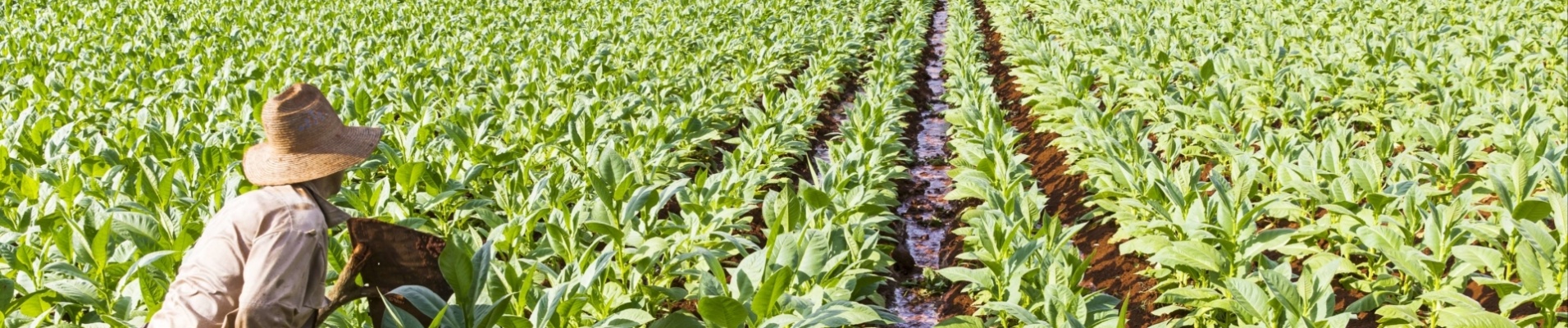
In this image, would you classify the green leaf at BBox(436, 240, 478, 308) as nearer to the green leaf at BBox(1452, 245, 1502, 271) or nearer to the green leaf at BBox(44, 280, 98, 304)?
Answer: the green leaf at BBox(44, 280, 98, 304)

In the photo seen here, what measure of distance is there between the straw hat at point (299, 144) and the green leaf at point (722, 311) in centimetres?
100

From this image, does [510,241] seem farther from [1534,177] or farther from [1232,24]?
[1232,24]

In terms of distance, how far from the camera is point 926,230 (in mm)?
7059

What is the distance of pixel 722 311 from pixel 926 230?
12.8 ft

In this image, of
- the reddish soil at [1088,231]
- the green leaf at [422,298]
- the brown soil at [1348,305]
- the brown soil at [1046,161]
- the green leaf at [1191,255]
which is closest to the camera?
the green leaf at [422,298]

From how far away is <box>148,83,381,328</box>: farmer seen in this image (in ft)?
8.25

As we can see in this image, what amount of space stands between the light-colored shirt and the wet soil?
3009 millimetres

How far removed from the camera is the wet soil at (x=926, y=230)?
5.48 m

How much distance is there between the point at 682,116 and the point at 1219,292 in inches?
164

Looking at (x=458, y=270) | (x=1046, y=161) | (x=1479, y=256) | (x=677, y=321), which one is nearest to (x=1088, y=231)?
(x=1046, y=161)

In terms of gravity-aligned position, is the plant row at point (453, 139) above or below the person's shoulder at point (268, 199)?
below

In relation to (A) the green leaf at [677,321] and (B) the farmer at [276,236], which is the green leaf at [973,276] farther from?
(B) the farmer at [276,236]

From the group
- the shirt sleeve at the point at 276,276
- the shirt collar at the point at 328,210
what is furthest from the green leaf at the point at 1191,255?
the shirt sleeve at the point at 276,276

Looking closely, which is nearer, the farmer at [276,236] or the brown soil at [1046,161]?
the farmer at [276,236]
